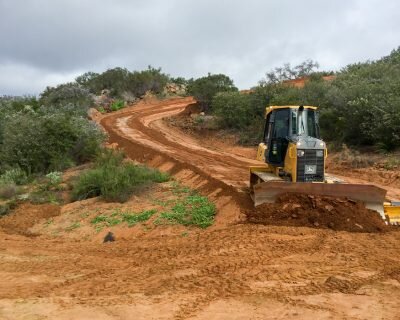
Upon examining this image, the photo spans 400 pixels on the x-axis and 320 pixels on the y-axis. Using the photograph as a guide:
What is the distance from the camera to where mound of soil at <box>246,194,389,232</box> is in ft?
30.5

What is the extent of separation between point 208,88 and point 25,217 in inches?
879

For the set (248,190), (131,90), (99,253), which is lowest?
(99,253)

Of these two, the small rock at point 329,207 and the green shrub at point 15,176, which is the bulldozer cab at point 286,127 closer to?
the small rock at point 329,207

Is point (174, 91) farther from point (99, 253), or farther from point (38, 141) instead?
point (99, 253)

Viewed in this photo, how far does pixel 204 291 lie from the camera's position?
6527mm

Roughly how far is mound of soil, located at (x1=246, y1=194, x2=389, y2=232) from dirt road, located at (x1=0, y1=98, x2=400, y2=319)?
281 mm

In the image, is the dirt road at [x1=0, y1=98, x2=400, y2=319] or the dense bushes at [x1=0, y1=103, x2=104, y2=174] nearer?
the dirt road at [x1=0, y1=98, x2=400, y2=319]

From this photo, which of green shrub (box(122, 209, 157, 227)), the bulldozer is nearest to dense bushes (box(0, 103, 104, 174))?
green shrub (box(122, 209, 157, 227))

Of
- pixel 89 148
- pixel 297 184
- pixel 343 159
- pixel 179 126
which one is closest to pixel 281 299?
pixel 297 184

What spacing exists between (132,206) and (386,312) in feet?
26.6

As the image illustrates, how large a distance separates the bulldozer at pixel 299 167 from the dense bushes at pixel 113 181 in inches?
152

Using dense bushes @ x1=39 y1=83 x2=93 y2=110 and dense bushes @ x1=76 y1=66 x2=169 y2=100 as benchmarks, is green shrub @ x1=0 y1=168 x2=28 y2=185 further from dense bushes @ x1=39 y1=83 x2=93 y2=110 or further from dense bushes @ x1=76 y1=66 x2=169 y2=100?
dense bushes @ x1=76 y1=66 x2=169 y2=100

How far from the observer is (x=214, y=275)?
7.12m

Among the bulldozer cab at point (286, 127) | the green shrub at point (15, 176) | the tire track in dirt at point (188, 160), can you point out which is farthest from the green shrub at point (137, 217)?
the green shrub at point (15, 176)
